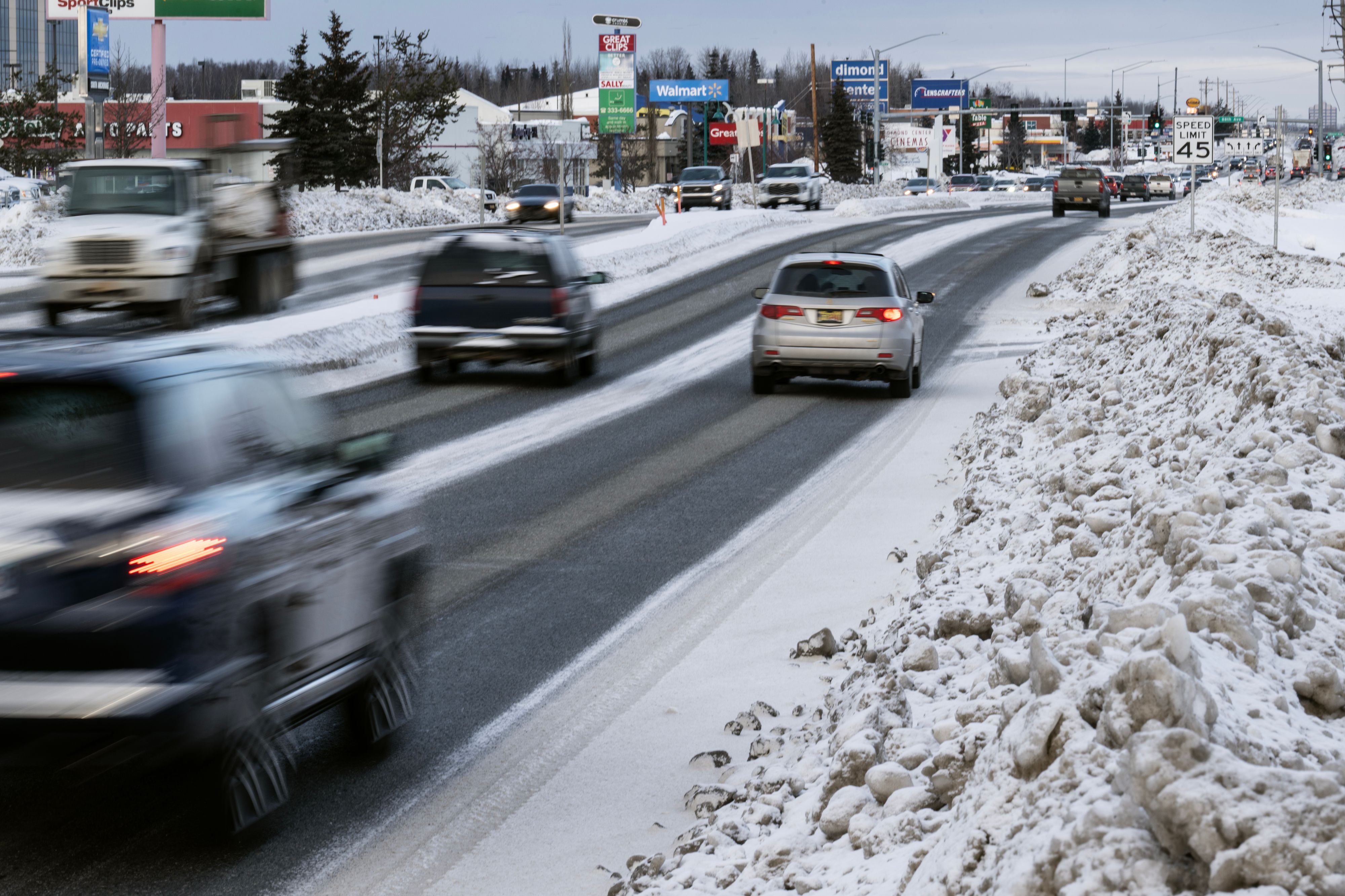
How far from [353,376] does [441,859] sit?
1550 cm

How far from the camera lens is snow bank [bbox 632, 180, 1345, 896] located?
12.2ft

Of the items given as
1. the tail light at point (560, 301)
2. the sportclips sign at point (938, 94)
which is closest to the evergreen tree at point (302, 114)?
the tail light at point (560, 301)

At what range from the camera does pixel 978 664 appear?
637cm

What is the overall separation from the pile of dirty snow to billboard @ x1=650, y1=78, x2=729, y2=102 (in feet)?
186

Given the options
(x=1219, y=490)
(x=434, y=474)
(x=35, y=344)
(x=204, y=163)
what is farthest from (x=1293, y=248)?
(x=35, y=344)

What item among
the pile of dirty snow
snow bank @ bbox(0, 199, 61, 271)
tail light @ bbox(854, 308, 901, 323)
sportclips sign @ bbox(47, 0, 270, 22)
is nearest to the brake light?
tail light @ bbox(854, 308, 901, 323)

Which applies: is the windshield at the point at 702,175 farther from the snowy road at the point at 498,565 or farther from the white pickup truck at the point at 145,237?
the white pickup truck at the point at 145,237

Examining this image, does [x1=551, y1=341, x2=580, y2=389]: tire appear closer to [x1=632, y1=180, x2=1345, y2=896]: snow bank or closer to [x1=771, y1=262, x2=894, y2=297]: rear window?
[x1=771, y1=262, x2=894, y2=297]: rear window

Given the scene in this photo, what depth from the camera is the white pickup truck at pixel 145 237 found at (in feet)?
72.0

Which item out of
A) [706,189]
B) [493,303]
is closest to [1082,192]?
[706,189]

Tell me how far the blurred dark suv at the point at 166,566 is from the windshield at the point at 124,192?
688 inches

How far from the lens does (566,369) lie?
2033cm

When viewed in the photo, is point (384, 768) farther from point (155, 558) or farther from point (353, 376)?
point (353, 376)

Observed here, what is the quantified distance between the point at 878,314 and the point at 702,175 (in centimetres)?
4578
